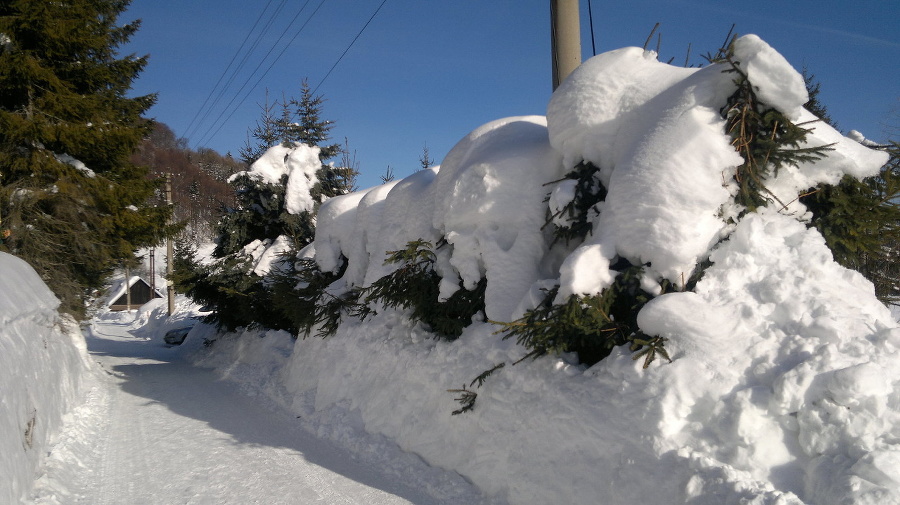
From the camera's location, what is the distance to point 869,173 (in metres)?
5.07

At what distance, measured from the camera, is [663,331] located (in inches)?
179

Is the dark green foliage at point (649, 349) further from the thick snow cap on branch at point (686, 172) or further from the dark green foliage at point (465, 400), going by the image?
the dark green foliage at point (465, 400)

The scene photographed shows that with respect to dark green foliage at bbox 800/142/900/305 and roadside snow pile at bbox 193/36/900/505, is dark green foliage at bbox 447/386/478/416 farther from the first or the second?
dark green foliage at bbox 800/142/900/305

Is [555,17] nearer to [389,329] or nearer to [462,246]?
[462,246]

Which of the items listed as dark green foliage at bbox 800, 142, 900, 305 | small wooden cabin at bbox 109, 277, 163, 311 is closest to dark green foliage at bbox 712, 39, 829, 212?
dark green foliage at bbox 800, 142, 900, 305

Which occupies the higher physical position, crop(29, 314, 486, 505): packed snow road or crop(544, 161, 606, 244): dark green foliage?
crop(544, 161, 606, 244): dark green foliage

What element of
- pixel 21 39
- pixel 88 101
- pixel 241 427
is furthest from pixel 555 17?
pixel 21 39

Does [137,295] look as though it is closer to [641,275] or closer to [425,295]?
[425,295]

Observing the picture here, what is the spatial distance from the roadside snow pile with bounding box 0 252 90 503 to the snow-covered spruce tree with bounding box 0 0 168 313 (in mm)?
4623

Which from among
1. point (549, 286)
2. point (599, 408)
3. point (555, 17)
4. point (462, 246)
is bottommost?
point (599, 408)

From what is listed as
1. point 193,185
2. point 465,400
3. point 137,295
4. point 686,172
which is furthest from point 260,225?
point 193,185

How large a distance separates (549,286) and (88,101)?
43.8ft

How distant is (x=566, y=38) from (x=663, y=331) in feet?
17.7

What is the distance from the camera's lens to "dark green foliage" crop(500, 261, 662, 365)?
4781 millimetres
